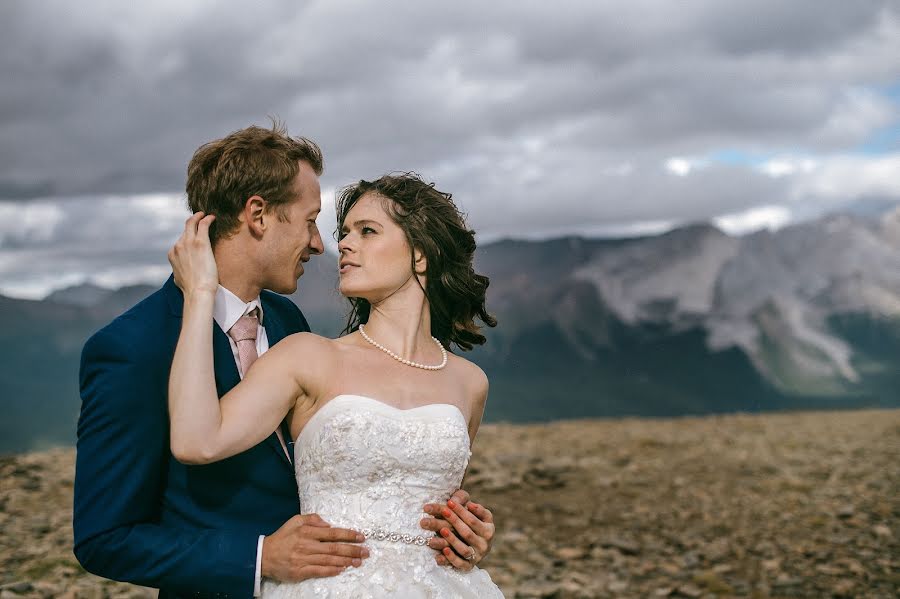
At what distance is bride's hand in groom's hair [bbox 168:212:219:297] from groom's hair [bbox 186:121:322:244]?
15 cm

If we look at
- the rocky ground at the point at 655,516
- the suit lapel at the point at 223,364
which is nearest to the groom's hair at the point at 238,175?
the suit lapel at the point at 223,364

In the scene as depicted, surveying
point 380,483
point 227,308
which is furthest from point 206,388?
point 380,483

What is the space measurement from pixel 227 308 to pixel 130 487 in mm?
763

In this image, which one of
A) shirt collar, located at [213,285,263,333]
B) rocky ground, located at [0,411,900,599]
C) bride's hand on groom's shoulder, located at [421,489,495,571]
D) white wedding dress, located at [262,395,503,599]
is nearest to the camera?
white wedding dress, located at [262,395,503,599]

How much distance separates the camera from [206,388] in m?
3.02

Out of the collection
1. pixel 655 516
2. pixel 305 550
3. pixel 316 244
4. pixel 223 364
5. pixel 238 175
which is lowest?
pixel 655 516

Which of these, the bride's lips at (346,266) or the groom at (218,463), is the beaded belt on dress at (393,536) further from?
the bride's lips at (346,266)

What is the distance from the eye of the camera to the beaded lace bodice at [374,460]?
3.30 metres

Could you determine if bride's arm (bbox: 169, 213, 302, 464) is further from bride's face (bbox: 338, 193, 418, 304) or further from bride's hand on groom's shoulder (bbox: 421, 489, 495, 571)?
bride's hand on groom's shoulder (bbox: 421, 489, 495, 571)

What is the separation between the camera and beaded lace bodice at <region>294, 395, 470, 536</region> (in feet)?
10.8

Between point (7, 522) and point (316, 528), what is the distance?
6.44 m

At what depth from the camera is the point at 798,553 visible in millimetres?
8414

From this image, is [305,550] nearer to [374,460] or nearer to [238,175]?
[374,460]

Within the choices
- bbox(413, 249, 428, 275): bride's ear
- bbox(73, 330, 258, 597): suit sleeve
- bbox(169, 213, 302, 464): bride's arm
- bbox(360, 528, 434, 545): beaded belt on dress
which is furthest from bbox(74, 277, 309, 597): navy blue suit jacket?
bbox(413, 249, 428, 275): bride's ear
